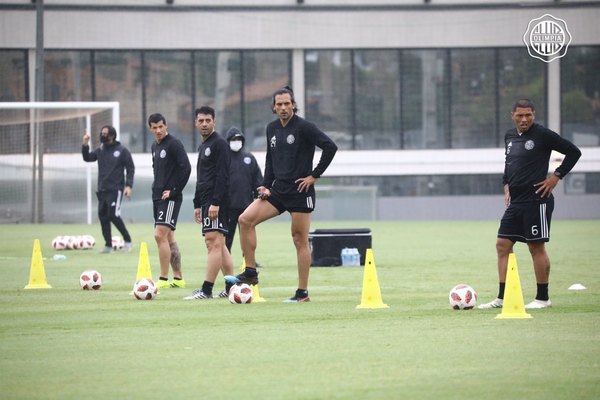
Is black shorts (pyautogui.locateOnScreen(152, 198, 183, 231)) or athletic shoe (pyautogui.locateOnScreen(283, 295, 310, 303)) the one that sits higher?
black shorts (pyautogui.locateOnScreen(152, 198, 183, 231))

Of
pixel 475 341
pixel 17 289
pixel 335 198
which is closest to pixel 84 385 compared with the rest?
pixel 475 341

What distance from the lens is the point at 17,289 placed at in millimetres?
16000

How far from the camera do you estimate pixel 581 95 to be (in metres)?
53.4

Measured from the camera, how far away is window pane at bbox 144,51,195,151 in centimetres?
5144

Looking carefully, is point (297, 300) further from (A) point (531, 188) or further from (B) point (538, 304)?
(A) point (531, 188)

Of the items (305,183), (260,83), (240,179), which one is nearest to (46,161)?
(240,179)

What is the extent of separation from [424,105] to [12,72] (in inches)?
697

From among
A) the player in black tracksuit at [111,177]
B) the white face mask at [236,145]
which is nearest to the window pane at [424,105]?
the player in black tracksuit at [111,177]

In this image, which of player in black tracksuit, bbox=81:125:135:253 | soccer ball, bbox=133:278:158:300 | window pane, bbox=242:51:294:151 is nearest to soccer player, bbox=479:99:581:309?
soccer ball, bbox=133:278:158:300

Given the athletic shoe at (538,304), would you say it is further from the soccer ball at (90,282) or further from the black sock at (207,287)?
the soccer ball at (90,282)

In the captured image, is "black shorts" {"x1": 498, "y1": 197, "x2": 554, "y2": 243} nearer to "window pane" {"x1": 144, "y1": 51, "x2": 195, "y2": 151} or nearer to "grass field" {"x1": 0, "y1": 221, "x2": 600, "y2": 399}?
"grass field" {"x1": 0, "y1": 221, "x2": 600, "y2": 399}

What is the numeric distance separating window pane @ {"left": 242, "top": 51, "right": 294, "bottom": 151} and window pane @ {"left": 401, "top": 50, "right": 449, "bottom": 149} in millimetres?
5387

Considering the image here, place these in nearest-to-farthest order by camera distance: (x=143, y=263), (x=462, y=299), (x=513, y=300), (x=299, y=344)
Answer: (x=299, y=344)
(x=513, y=300)
(x=462, y=299)
(x=143, y=263)

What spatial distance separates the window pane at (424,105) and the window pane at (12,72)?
A: 16.1 m
